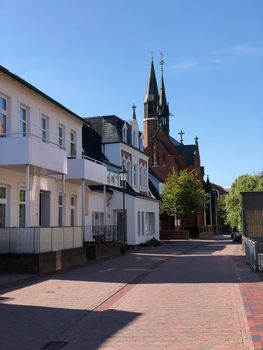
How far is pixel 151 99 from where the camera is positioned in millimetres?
89312

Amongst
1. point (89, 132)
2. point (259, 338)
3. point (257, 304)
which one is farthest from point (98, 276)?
point (89, 132)

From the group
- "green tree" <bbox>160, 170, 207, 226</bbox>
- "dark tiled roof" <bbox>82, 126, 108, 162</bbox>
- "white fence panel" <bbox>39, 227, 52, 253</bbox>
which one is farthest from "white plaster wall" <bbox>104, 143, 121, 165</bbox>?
"green tree" <bbox>160, 170, 207, 226</bbox>

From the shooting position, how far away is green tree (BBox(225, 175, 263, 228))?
169ft

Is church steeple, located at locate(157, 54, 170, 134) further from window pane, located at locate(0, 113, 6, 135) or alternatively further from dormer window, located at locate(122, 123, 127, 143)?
window pane, located at locate(0, 113, 6, 135)

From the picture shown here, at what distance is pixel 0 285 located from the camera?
14.9 metres

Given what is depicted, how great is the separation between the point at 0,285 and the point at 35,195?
9152 mm

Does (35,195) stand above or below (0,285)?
above

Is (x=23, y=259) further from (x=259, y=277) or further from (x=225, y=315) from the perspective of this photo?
(x=225, y=315)

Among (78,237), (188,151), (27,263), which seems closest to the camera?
(27,263)

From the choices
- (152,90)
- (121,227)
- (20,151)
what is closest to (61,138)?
(20,151)

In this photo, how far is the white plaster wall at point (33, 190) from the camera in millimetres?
21562

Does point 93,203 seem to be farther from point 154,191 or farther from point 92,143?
point 154,191

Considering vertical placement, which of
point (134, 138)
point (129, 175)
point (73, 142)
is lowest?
point (129, 175)

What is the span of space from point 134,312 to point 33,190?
1337 centimetres
